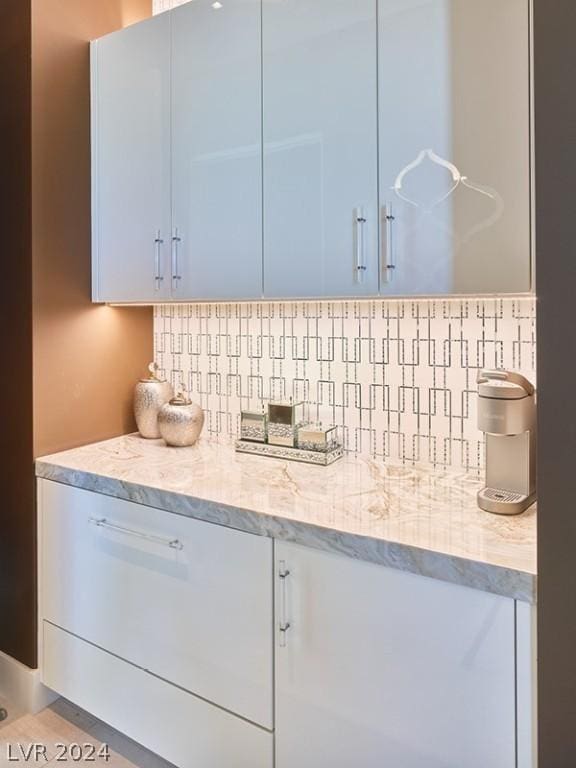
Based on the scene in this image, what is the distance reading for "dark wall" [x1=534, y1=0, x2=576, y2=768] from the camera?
0.82 m

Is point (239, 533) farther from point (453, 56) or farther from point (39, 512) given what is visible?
point (453, 56)

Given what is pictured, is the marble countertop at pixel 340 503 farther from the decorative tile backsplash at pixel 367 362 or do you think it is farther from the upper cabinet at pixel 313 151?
the upper cabinet at pixel 313 151

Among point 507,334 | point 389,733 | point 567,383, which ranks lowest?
point 389,733

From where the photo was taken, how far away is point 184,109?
171 centimetres

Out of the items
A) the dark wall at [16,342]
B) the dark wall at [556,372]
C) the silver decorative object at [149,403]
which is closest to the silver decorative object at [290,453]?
the silver decorative object at [149,403]

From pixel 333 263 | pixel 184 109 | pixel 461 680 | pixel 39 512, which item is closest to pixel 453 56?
pixel 333 263

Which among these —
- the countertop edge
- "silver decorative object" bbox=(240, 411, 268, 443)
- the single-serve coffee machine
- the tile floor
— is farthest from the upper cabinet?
the tile floor

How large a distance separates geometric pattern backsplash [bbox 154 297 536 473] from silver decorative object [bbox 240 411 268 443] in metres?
0.13

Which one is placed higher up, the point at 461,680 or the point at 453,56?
the point at 453,56

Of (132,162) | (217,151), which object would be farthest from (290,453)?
(132,162)

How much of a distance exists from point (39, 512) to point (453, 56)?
181cm

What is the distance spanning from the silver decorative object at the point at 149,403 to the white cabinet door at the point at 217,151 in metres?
0.47

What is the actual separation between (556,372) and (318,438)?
0.98 metres

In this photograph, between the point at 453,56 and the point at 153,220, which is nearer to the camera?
the point at 453,56
